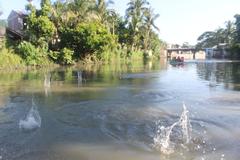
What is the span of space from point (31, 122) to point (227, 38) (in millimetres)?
131440

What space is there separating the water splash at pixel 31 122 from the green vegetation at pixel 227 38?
3527 inches

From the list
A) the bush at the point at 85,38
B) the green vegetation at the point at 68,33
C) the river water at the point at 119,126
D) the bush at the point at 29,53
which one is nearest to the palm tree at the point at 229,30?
the green vegetation at the point at 68,33

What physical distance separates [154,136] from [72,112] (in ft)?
17.0

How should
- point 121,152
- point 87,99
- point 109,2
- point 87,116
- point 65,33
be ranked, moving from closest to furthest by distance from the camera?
1. point 121,152
2. point 87,116
3. point 87,99
4. point 65,33
5. point 109,2

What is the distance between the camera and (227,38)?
139 m

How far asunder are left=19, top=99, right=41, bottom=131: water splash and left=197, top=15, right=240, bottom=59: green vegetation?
8958cm

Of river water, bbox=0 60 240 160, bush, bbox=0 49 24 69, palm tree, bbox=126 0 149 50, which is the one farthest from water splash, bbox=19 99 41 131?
palm tree, bbox=126 0 149 50

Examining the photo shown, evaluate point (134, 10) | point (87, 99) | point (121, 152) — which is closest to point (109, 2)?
point (134, 10)

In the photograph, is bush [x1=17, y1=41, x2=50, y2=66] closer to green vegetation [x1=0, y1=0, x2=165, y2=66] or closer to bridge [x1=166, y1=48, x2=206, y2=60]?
green vegetation [x1=0, y1=0, x2=165, y2=66]

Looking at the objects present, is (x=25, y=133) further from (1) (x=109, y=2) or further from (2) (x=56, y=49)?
(1) (x=109, y=2)

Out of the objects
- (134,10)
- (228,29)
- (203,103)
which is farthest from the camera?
(228,29)

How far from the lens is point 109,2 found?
70.5 meters

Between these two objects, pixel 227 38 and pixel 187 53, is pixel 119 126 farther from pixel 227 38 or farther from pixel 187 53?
pixel 187 53

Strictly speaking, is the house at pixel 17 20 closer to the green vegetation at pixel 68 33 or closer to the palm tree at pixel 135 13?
the green vegetation at pixel 68 33
